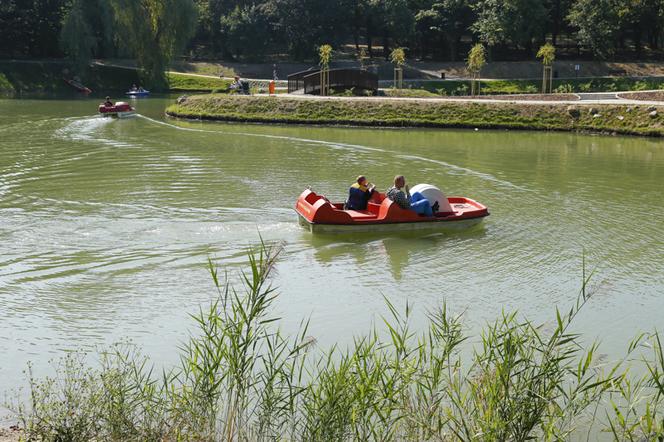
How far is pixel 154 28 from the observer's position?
186 feet

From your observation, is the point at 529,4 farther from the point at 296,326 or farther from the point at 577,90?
the point at 296,326

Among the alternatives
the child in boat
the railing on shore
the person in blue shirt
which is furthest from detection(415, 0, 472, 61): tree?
the child in boat

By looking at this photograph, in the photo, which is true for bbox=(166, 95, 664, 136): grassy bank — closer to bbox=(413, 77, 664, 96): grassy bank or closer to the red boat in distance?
bbox=(413, 77, 664, 96): grassy bank

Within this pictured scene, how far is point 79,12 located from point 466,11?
2960 centimetres

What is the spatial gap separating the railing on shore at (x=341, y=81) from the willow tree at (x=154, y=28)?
38.4 feet

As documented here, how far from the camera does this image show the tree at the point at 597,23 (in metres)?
59.9

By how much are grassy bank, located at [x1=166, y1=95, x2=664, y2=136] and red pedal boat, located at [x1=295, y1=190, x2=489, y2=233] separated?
70.4ft

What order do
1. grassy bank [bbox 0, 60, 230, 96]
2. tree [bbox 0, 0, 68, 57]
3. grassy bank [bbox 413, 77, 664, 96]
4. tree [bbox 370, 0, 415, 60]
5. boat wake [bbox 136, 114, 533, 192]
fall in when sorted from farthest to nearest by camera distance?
1. tree [bbox 0, 0, 68, 57]
2. tree [bbox 370, 0, 415, 60]
3. grassy bank [bbox 0, 60, 230, 96]
4. grassy bank [bbox 413, 77, 664, 96]
5. boat wake [bbox 136, 114, 533, 192]

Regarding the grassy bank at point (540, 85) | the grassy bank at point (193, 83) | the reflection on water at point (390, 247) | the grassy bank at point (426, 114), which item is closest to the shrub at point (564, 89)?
the grassy bank at point (540, 85)

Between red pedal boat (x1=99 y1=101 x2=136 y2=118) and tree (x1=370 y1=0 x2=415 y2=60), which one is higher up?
tree (x1=370 y1=0 x2=415 y2=60)

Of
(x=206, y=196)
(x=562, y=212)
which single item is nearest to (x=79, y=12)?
(x=206, y=196)

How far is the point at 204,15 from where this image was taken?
72062 millimetres

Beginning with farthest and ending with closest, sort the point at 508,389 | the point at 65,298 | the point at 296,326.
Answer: the point at 65,298
the point at 296,326
the point at 508,389

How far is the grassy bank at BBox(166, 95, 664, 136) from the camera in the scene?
3812 centimetres
